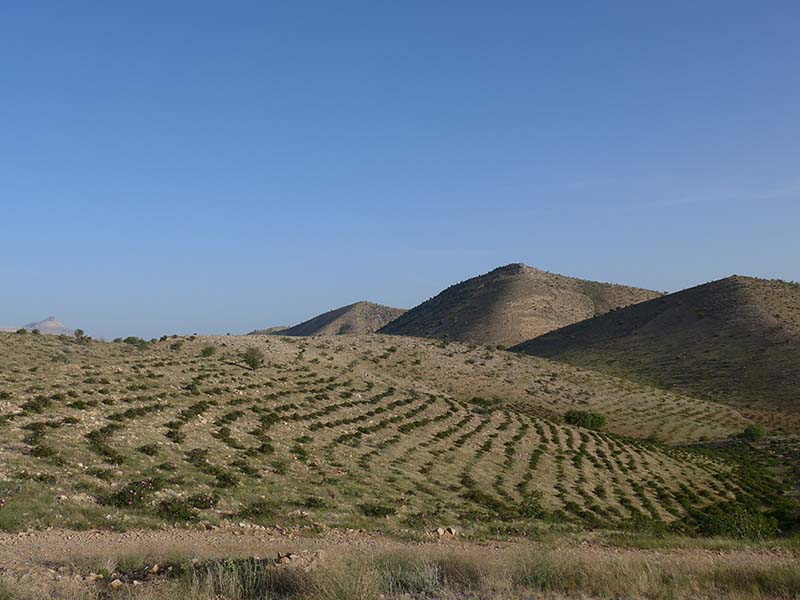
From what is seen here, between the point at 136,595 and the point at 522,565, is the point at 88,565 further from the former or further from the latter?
the point at 522,565

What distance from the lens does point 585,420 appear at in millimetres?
57312

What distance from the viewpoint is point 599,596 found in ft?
32.2

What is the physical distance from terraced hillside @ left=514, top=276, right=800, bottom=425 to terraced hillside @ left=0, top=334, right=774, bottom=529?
22.4m

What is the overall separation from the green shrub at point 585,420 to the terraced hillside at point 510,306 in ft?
223

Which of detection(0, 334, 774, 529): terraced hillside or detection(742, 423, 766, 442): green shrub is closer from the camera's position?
detection(0, 334, 774, 529): terraced hillside

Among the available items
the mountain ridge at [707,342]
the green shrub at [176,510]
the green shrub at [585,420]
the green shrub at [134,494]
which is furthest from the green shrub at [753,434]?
the green shrub at [134,494]

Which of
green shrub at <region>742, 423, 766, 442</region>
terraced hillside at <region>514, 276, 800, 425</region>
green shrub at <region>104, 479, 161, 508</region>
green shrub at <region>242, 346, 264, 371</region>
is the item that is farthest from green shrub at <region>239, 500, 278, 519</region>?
terraced hillside at <region>514, 276, 800, 425</region>

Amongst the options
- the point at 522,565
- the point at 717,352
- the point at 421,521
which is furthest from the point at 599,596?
the point at 717,352

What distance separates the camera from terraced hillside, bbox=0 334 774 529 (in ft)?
58.2

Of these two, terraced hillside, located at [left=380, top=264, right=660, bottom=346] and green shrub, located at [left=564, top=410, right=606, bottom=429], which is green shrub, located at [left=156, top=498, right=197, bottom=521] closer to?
green shrub, located at [left=564, top=410, right=606, bottom=429]

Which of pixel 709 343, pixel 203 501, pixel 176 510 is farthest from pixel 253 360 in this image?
pixel 709 343

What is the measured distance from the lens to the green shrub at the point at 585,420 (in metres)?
57.0

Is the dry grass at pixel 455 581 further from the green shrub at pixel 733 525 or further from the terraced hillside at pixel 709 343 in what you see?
the terraced hillside at pixel 709 343

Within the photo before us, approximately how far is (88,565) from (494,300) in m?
145
